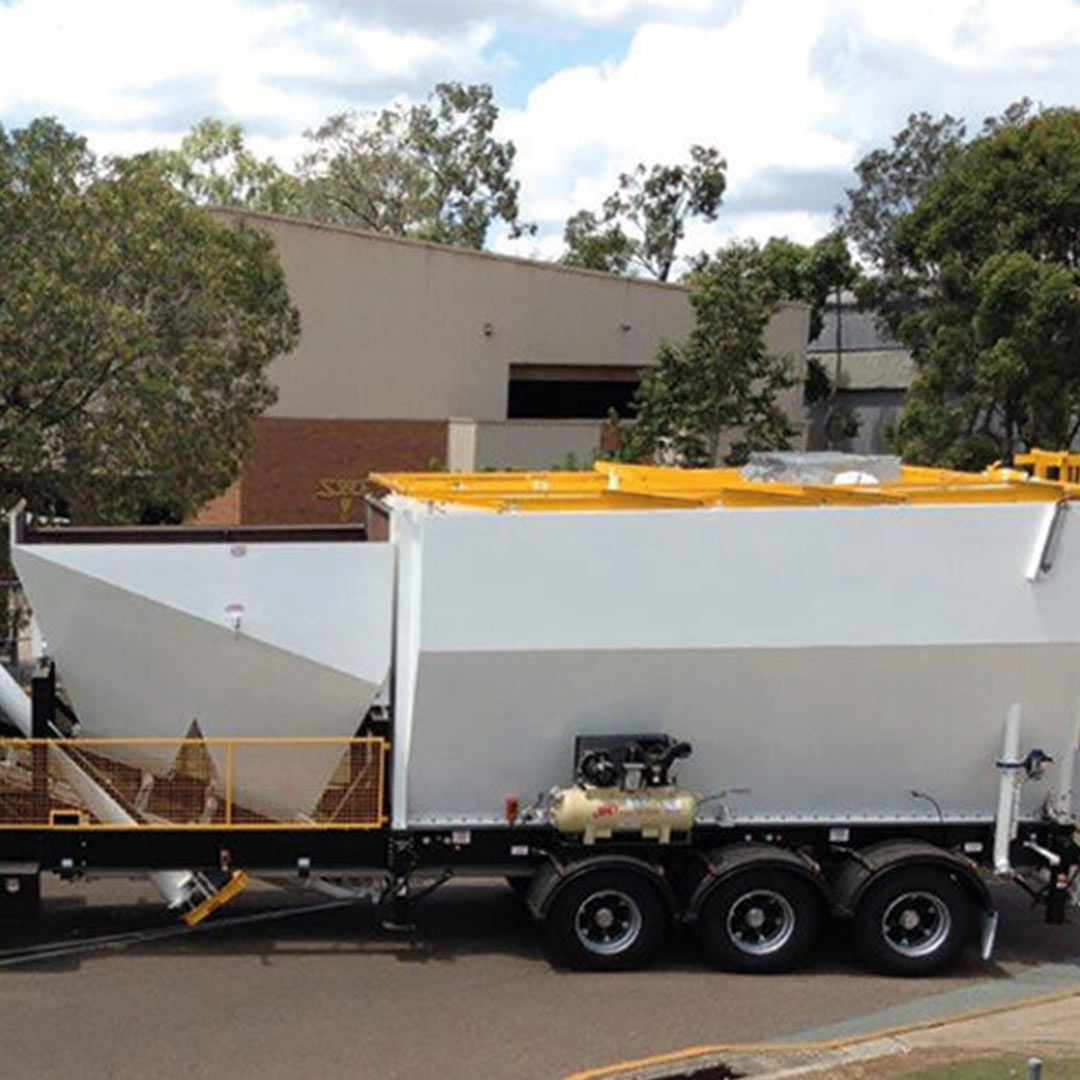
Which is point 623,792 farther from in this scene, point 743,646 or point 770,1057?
point 770,1057

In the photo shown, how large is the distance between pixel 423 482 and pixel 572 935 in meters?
3.35

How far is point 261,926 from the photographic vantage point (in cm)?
1085

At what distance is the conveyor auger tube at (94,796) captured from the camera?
995cm

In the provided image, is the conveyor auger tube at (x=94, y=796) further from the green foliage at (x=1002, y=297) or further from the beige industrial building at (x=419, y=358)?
the green foliage at (x=1002, y=297)

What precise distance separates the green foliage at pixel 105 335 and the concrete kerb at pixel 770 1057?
37.6 ft

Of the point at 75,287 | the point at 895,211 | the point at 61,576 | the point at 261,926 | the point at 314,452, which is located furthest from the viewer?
the point at 895,211

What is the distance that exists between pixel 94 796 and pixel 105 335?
894 cm

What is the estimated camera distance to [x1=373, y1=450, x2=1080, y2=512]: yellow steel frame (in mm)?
9789

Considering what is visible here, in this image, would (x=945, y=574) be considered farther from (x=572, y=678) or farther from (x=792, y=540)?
(x=572, y=678)

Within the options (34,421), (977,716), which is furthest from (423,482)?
(34,421)

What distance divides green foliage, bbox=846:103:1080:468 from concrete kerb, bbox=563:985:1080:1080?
23122mm

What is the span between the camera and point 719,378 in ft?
103

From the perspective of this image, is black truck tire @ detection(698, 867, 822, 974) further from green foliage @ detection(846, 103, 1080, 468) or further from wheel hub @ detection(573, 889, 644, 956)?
green foliage @ detection(846, 103, 1080, 468)

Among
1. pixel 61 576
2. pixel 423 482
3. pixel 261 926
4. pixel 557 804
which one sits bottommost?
pixel 261 926
